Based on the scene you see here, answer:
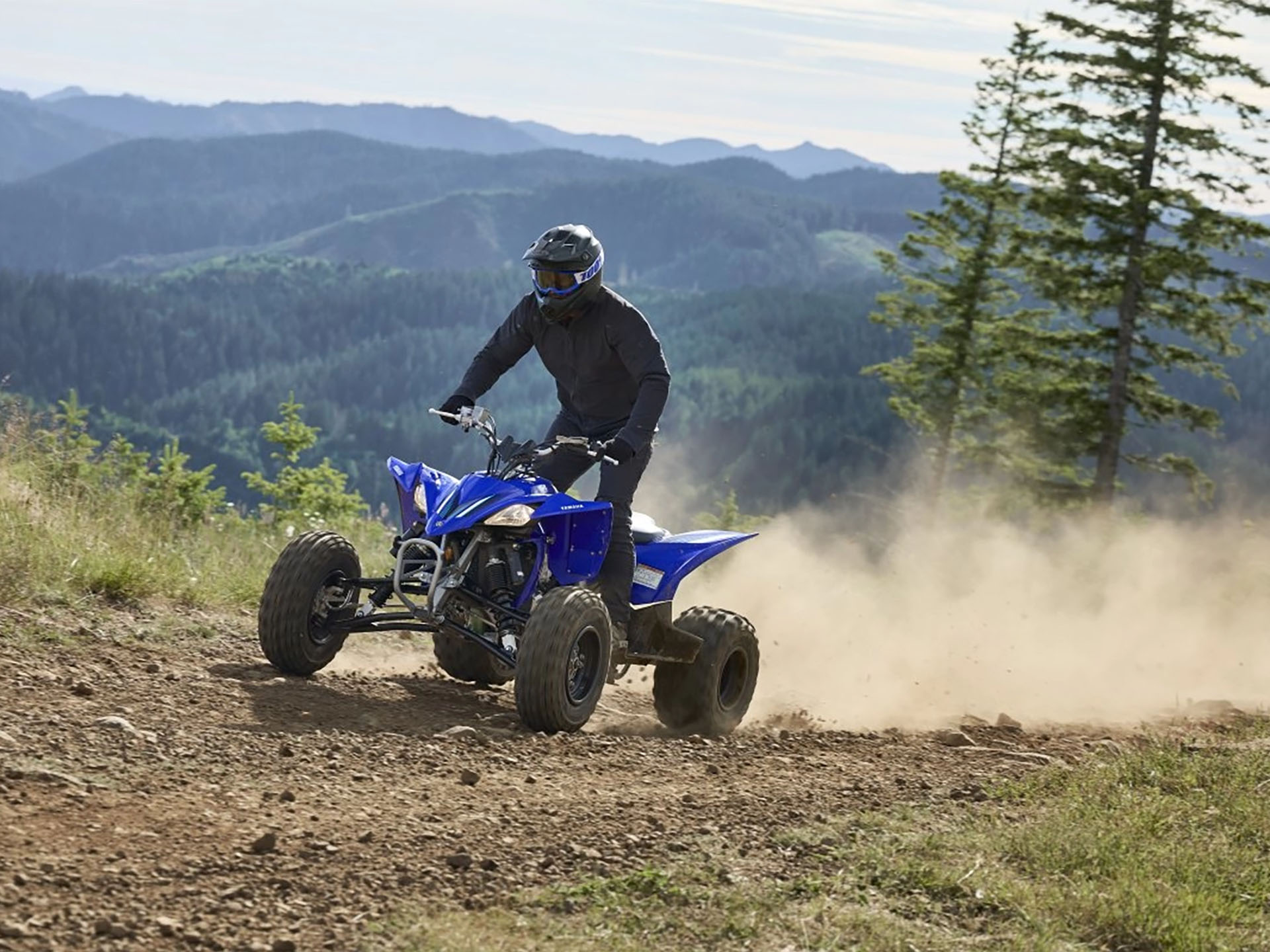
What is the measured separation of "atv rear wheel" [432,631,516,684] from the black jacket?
1.76 m

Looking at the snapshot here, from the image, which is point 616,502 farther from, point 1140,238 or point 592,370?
point 1140,238

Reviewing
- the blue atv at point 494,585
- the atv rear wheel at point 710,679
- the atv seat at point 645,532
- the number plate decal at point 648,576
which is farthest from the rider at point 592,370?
the atv rear wheel at point 710,679

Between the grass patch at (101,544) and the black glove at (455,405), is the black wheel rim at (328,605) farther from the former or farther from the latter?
the grass patch at (101,544)

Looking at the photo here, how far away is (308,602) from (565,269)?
251 cm

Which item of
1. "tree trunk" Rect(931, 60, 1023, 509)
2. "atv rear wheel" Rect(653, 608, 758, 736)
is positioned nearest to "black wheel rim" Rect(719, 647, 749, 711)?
"atv rear wheel" Rect(653, 608, 758, 736)

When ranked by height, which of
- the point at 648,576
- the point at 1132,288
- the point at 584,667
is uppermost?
the point at 1132,288

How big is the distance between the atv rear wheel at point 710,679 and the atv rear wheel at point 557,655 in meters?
1.43

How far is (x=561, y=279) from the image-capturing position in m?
8.62

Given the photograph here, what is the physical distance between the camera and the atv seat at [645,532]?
9781 mm

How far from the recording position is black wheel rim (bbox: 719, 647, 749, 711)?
10.1m

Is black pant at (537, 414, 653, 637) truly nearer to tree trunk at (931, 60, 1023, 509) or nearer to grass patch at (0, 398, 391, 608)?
grass patch at (0, 398, 391, 608)

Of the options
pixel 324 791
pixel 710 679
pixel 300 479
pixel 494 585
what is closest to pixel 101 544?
pixel 494 585

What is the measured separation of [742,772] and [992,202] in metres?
36.3

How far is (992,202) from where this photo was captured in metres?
41.5
